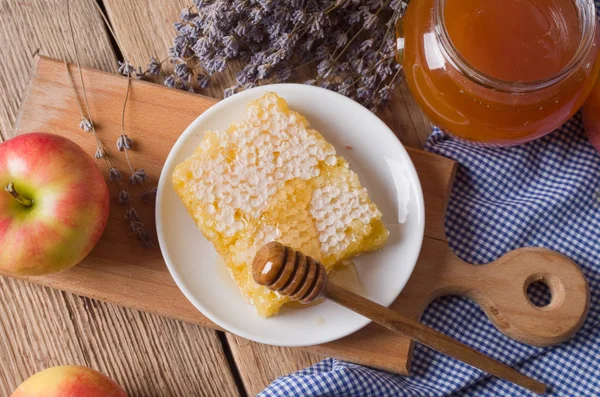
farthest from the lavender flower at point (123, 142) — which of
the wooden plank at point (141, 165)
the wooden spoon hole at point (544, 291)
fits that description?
the wooden spoon hole at point (544, 291)

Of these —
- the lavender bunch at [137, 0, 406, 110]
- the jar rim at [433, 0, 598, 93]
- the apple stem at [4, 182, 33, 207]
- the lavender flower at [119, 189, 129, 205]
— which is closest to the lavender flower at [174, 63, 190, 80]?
the lavender bunch at [137, 0, 406, 110]

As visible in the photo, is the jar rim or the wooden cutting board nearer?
the jar rim

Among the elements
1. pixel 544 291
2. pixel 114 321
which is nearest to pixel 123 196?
pixel 114 321

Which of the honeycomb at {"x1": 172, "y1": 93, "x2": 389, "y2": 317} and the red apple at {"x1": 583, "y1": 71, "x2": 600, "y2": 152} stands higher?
the red apple at {"x1": 583, "y1": 71, "x2": 600, "y2": 152}

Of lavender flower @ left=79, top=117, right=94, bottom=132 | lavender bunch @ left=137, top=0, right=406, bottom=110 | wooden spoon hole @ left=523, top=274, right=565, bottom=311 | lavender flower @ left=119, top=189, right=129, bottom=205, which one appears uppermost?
lavender bunch @ left=137, top=0, right=406, bottom=110

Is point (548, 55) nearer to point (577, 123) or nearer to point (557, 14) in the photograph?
point (557, 14)

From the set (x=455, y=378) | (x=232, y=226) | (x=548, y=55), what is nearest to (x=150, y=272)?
(x=232, y=226)

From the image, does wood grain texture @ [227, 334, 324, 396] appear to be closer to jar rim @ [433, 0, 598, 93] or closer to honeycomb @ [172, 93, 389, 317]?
honeycomb @ [172, 93, 389, 317]
